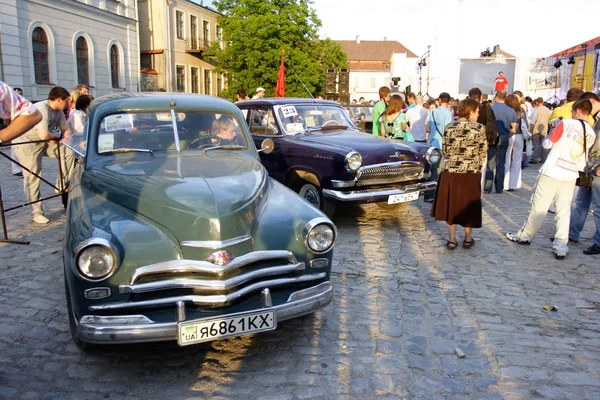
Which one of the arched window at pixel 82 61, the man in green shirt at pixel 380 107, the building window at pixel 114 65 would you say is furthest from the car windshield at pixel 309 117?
the building window at pixel 114 65

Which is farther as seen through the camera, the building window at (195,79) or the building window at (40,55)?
the building window at (195,79)

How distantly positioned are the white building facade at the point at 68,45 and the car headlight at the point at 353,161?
63.8 feet

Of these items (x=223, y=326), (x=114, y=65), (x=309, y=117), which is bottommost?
(x=223, y=326)

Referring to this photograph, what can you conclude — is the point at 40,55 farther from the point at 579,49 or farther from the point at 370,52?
the point at 370,52

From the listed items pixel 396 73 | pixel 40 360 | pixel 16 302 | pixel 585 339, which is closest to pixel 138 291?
pixel 40 360

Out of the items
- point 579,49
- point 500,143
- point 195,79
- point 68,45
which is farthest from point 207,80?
point 500,143

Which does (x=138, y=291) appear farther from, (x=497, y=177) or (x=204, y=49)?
(x=204, y=49)

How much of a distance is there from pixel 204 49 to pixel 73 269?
1632 inches

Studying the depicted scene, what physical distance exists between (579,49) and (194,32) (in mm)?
30578

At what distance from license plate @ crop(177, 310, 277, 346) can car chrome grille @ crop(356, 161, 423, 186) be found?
3824 mm

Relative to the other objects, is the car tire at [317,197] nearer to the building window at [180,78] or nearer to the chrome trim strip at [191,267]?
the chrome trim strip at [191,267]

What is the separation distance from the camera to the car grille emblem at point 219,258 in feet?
10.8

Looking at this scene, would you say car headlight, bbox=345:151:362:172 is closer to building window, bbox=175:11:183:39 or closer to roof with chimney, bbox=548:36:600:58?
roof with chimney, bbox=548:36:600:58

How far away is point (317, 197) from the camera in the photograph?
7254 mm
